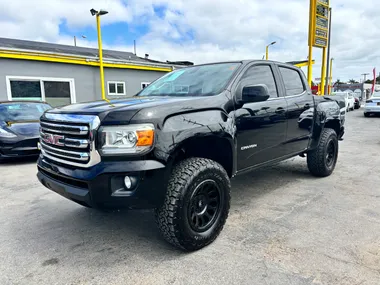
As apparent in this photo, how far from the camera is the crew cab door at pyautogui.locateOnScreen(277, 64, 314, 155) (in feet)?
13.3

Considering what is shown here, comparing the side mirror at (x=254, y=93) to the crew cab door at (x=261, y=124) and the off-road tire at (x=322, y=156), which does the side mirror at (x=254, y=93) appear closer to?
the crew cab door at (x=261, y=124)

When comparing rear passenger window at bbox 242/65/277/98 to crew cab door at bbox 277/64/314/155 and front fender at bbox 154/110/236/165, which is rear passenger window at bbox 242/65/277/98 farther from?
front fender at bbox 154/110/236/165

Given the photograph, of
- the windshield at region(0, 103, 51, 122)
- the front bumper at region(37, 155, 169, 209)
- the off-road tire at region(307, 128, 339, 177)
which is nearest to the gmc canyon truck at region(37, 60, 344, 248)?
the front bumper at region(37, 155, 169, 209)

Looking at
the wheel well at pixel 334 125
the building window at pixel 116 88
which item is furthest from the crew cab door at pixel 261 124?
the building window at pixel 116 88

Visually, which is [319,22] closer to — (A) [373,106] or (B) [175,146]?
(A) [373,106]

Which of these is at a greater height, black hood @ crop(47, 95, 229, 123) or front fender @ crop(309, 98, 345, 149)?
black hood @ crop(47, 95, 229, 123)

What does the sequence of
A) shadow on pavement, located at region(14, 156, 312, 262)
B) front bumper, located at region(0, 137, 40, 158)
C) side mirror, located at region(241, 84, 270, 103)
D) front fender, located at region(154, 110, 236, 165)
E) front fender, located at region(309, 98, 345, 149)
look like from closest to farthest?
1. front fender, located at region(154, 110, 236, 165)
2. shadow on pavement, located at region(14, 156, 312, 262)
3. side mirror, located at region(241, 84, 270, 103)
4. front fender, located at region(309, 98, 345, 149)
5. front bumper, located at region(0, 137, 40, 158)

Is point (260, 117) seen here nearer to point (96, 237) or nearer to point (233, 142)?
point (233, 142)

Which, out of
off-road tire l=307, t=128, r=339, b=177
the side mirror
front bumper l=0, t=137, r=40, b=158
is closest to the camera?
the side mirror

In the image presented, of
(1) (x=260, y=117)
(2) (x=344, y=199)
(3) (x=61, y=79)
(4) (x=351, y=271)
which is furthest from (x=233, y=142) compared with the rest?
(3) (x=61, y=79)

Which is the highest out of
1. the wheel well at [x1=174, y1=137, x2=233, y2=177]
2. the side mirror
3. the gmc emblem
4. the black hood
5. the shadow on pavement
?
the side mirror

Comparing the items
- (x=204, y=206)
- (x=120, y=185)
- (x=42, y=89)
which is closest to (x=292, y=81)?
(x=204, y=206)

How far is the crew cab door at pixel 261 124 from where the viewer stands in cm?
323

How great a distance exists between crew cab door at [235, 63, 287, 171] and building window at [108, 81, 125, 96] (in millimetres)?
12597
